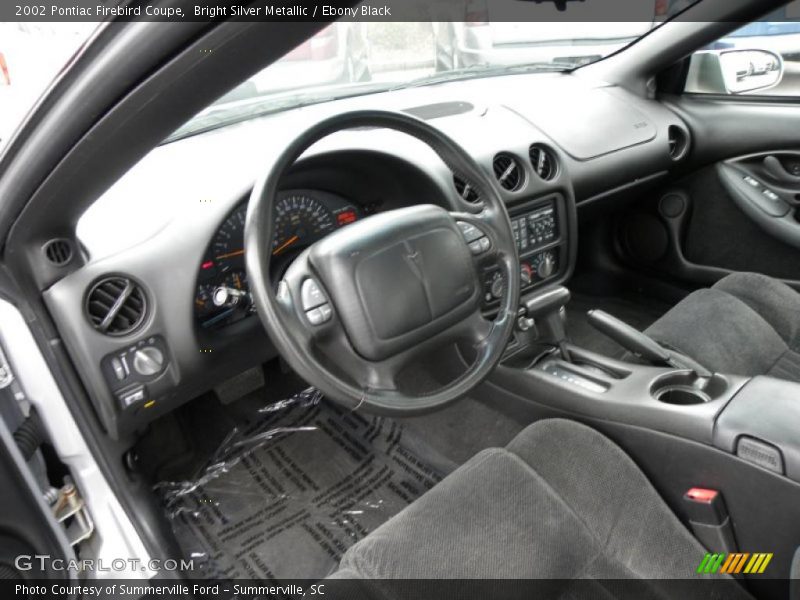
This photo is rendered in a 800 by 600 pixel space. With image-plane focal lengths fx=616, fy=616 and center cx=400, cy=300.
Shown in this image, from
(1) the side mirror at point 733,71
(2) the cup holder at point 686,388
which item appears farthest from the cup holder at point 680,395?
(1) the side mirror at point 733,71

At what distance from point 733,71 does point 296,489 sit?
2.35m

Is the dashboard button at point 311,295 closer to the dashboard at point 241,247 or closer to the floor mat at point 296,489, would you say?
the dashboard at point 241,247

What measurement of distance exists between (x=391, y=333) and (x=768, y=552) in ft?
2.73

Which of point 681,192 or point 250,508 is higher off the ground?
point 681,192

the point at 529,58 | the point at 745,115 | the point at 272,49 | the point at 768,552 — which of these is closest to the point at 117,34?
the point at 272,49

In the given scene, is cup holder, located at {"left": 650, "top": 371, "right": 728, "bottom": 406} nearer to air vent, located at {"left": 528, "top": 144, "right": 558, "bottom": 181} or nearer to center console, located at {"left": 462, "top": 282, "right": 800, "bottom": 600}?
center console, located at {"left": 462, "top": 282, "right": 800, "bottom": 600}

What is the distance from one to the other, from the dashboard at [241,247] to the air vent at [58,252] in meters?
0.27

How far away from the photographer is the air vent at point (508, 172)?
6.54 feet

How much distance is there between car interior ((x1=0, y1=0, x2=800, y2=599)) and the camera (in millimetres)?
1085

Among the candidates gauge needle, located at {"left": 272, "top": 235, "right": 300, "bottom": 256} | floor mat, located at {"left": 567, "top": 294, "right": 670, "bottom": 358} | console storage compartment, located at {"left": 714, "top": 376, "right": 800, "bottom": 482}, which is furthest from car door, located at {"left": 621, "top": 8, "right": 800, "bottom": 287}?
gauge needle, located at {"left": 272, "top": 235, "right": 300, "bottom": 256}

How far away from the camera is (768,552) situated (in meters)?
1.18

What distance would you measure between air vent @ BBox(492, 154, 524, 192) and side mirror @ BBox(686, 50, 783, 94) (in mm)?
1094

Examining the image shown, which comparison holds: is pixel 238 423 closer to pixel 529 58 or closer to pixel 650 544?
pixel 650 544

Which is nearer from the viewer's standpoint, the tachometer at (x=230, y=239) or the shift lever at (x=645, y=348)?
the tachometer at (x=230, y=239)
